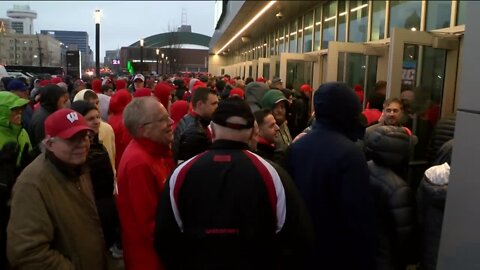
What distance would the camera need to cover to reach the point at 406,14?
9.86 m

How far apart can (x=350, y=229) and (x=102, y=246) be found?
1.63m

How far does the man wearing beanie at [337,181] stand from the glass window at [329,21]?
1251 cm

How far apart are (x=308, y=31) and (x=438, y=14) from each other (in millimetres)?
9708

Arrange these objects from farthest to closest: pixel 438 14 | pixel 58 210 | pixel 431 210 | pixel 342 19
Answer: pixel 342 19 < pixel 438 14 < pixel 431 210 < pixel 58 210

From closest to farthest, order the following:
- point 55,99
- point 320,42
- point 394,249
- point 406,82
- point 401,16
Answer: point 394,249 < point 55,99 < point 406,82 < point 401,16 < point 320,42

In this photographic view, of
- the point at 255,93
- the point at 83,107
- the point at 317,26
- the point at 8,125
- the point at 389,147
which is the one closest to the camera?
the point at 389,147

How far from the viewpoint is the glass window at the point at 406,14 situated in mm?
9359

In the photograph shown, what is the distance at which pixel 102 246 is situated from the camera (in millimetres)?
2992

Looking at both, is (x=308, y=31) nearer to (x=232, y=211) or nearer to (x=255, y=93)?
(x=255, y=93)

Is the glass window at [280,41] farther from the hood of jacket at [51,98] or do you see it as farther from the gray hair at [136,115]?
the gray hair at [136,115]

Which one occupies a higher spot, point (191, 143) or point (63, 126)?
point (63, 126)

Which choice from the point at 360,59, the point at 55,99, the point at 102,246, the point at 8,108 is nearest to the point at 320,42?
the point at 360,59

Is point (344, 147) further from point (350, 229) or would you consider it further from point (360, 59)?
point (360, 59)

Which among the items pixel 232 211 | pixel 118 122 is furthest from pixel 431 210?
pixel 118 122
